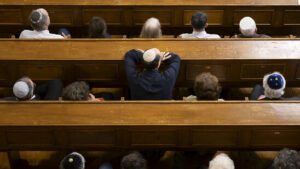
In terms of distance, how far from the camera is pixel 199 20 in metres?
3.98

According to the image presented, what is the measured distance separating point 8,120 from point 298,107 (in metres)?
2.46

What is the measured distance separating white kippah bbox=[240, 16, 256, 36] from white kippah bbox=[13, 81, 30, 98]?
2342mm

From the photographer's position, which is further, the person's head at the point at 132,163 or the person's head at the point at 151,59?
the person's head at the point at 151,59

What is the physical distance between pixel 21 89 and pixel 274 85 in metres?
2.17

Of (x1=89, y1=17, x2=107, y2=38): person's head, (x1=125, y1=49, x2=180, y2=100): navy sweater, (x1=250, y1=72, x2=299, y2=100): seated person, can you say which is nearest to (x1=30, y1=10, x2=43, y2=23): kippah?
(x1=89, y1=17, x2=107, y2=38): person's head

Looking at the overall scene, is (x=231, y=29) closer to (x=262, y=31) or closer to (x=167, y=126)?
(x=262, y=31)

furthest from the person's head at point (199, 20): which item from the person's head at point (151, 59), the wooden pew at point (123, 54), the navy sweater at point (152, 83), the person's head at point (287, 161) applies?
the person's head at point (287, 161)

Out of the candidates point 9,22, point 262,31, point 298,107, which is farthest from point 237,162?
point 9,22

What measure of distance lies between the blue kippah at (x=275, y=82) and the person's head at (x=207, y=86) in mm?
443

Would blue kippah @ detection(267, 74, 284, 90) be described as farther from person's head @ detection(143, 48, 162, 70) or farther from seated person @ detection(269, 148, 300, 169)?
person's head @ detection(143, 48, 162, 70)

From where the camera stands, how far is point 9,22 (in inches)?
187

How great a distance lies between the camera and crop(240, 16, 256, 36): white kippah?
3.97m

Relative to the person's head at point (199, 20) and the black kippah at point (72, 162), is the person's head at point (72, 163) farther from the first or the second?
the person's head at point (199, 20)

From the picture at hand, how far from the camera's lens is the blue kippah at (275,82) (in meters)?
3.10
